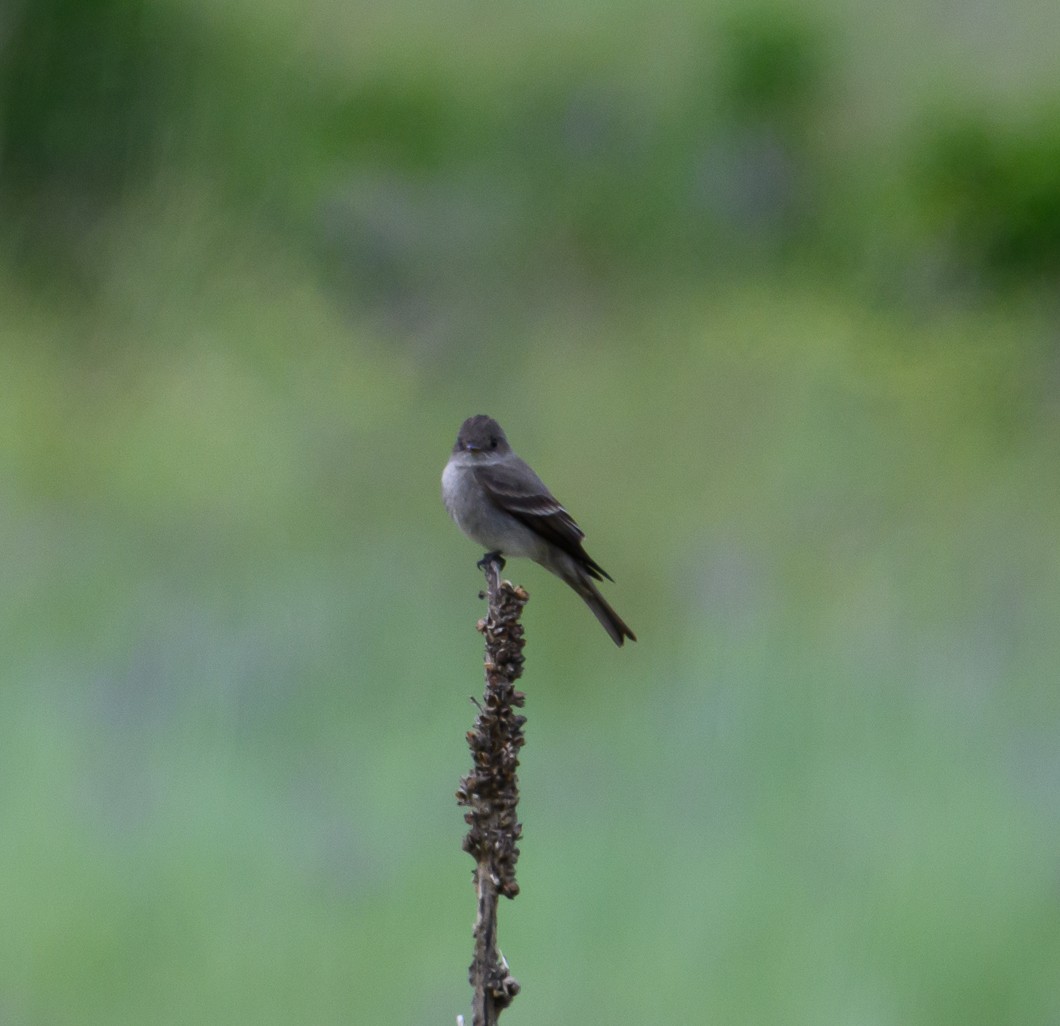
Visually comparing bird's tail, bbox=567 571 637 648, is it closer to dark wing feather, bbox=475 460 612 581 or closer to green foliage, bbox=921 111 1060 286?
dark wing feather, bbox=475 460 612 581

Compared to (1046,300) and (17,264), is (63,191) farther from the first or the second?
(1046,300)

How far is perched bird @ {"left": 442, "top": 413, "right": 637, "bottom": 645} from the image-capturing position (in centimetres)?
231

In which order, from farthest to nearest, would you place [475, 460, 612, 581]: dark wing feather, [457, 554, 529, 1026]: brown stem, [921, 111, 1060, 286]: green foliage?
[921, 111, 1060, 286]: green foliage
[475, 460, 612, 581]: dark wing feather
[457, 554, 529, 1026]: brown stem

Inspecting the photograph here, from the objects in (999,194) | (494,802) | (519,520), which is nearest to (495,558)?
(519,520)

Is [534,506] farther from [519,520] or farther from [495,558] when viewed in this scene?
[495,558]

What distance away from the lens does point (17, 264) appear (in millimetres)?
4211

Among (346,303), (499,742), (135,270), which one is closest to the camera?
(499,742)

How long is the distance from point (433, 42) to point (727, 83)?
835 mm

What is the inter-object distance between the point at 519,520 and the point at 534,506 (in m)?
0.03

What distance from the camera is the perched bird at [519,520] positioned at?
7.57 ft

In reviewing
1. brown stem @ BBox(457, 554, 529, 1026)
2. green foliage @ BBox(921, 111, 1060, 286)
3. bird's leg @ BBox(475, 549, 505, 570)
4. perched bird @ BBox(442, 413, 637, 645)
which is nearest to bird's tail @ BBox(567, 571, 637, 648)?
perched bird @ BBox(442, 413, 637, 645)

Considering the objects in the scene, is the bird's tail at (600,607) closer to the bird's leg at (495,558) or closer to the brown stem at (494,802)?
the bird's leg at (495,558)

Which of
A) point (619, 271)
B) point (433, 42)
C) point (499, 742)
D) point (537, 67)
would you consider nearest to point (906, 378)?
point (619, 271)

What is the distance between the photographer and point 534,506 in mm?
2334
